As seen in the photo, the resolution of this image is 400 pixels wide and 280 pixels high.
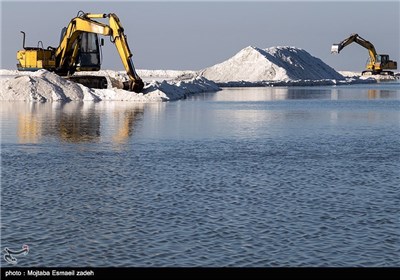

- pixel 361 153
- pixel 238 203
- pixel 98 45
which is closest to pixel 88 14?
pixel 98 45

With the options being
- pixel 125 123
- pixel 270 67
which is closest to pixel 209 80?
pixel 270 67

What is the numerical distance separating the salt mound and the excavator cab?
68891 millimetres

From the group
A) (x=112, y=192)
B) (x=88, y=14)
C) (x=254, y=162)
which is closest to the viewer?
(x=112, y=192)

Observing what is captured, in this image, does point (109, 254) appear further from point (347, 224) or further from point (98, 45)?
point (98, 45)

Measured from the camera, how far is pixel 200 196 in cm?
1430

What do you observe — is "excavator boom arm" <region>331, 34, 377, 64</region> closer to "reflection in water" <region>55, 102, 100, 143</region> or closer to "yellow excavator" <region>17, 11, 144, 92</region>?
"yellow excavator" <region>17, 11, 144, 92</region>

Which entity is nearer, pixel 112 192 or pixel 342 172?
pixel 112 192

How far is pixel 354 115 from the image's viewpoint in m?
36.9

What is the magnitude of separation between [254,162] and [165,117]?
14943mm

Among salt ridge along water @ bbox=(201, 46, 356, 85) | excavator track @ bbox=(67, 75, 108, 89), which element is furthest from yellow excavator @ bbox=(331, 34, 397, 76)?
excavator track @ bbox=(67, 75, 108, 89)

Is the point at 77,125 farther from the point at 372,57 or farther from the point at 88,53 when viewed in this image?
the point at 372,57

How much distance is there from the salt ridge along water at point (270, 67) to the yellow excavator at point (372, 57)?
30.6 ft

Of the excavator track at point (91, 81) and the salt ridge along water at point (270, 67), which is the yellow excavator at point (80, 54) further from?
the salt ridge along water at point (270, 67)

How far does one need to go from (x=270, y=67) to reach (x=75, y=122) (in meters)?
92.8
